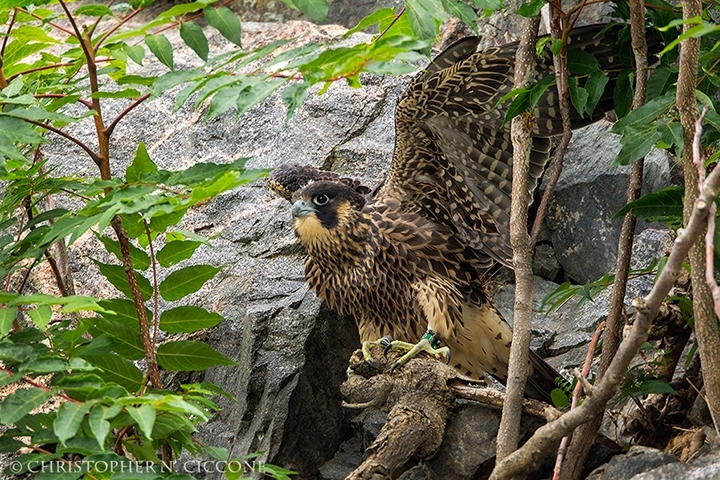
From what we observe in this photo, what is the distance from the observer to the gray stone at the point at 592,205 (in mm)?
4285

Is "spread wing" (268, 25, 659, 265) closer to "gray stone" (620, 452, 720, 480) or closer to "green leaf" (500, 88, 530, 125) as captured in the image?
"green leaf" (500, 88, 530, 125)

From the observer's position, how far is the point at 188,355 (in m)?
3.01

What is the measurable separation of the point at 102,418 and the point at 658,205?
174 cm

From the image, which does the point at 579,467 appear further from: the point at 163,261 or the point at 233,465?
the point at 163,261

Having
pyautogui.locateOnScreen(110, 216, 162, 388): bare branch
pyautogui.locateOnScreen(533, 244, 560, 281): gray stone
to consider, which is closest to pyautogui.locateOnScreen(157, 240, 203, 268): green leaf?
pyautogui.locateOnScreen(110, 216, 162, 388): bare branch

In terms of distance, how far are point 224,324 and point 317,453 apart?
2.39 feet

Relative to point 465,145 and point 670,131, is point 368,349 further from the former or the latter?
point 670,131

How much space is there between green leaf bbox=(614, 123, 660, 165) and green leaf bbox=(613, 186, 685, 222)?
0.21m

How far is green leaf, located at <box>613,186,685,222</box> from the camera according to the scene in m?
2.78

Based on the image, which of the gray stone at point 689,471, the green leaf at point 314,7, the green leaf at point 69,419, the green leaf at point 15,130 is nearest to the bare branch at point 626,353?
the gray stone at point 689,471

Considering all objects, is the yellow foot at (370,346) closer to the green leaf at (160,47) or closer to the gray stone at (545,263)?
the gray stone at (545,263)

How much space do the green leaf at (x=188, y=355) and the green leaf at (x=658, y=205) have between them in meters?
1.35

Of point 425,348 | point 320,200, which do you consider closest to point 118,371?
point 425,348

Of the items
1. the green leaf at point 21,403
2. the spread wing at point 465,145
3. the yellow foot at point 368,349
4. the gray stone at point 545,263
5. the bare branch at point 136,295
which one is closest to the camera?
the green leaf at point 21,403
